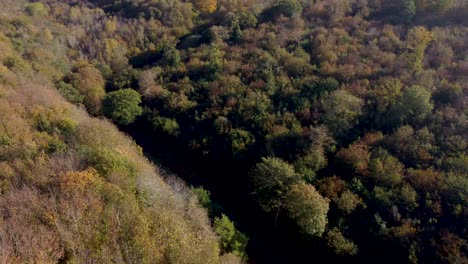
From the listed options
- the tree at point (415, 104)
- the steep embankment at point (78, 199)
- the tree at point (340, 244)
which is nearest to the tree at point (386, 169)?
the tree at point (415, 104)

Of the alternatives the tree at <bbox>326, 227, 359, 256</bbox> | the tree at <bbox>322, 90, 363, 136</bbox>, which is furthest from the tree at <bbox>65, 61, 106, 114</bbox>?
the tree at <bbox>326, 227, 359, 256</bbox>

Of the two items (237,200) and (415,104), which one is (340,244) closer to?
(237,200)

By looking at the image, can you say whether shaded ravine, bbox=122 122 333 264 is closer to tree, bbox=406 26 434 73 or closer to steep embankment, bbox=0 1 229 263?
steep embankment, bbox=0 1 229 263

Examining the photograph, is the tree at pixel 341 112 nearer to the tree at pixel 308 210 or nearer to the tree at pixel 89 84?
the tree at pixel 308 210

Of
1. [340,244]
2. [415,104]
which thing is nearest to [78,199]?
[340,244]

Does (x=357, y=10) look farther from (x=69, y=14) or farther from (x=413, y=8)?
(x=69, y=14)
